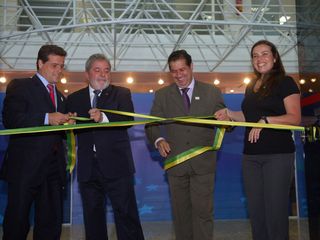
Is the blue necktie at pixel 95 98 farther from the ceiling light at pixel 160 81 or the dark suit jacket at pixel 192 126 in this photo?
the ceiling light at pixel 160 81

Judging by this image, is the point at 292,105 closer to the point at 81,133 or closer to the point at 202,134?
the point at 202,134

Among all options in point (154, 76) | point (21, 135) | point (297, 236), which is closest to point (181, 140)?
point (21, 135)

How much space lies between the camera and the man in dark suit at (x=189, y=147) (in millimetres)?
3109

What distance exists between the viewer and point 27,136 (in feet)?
9.48

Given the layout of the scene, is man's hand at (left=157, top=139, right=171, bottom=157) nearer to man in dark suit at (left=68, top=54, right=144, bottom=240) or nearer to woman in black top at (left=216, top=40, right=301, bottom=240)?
man in dark suit at (left=68, top=54, right=144, bottom=240)

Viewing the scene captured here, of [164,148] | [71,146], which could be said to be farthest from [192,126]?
[71,146]

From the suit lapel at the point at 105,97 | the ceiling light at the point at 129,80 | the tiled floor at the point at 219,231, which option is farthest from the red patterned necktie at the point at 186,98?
the ceiling light at the point at 129,80

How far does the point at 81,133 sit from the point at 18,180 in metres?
0.60

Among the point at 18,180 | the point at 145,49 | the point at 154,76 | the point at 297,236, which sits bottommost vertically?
the point at 297,236

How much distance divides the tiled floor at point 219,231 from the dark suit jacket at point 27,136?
1.95 metres

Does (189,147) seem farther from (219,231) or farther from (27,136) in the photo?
(219,231)

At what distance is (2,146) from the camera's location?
5.38 metres

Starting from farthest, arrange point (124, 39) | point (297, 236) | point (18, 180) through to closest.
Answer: point (124, 39) < point (297, 236) < point (18, 180)

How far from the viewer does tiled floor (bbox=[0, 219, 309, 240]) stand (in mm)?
4512
